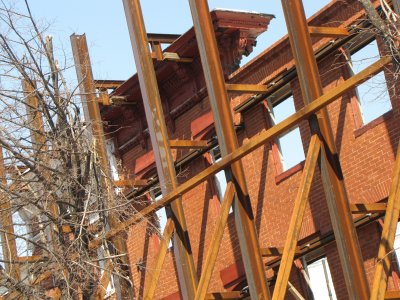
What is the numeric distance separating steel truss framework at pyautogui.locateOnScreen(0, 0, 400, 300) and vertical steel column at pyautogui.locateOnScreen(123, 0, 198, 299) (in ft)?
0.06

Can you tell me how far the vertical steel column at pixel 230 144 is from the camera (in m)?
17.4

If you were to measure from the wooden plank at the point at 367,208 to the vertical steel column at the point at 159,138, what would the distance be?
3420 millimetres

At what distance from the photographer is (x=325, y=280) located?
18984 mm

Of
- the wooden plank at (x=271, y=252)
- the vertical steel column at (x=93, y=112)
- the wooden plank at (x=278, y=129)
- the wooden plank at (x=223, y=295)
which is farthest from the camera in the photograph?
the vertical steel column at (x=93, y=112)

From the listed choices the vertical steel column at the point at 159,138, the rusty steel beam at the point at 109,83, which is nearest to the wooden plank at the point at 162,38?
the vertical steel column at the point at 159,138

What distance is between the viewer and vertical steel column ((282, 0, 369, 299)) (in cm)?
1573

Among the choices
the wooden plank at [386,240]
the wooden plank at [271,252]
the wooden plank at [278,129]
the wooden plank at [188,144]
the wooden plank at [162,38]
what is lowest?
the wooden plank at [386,240]

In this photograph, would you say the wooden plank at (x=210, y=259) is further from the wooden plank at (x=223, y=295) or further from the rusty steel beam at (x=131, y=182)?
the rusty steel beam at (x=131, y=182)

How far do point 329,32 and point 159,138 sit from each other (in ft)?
12.3

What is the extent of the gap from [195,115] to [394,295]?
8279 mm

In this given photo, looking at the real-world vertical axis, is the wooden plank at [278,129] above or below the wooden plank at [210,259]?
above

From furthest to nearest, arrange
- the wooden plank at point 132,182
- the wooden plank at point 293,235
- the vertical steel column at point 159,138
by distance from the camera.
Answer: the wooden plank at point 132,182 < the vertical steel column at point 159,138 < the wooden plank at point 293,235

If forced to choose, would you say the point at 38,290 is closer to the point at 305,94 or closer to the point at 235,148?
the point at 235,148

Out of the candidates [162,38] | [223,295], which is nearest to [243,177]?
[223,295]
